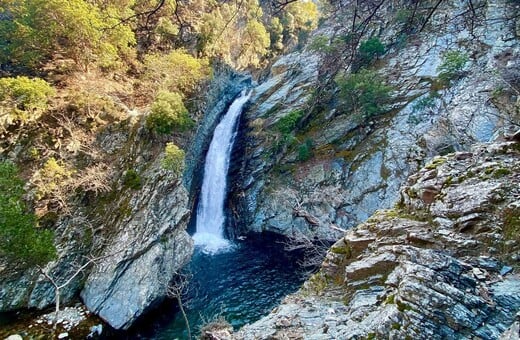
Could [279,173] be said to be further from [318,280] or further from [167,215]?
[318,280]

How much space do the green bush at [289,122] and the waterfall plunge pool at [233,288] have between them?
8.04 meters

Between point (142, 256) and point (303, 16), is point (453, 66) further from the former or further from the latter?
point (303, 16)

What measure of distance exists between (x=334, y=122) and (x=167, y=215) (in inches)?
552

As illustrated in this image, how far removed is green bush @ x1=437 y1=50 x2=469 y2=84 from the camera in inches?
675

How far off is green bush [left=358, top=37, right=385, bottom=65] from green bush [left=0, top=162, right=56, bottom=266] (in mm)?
22194

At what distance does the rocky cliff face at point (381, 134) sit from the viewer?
50.0 feet

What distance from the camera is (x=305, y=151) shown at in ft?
67.9

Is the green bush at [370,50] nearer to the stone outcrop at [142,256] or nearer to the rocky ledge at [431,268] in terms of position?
the stone outcrop at [142,256]

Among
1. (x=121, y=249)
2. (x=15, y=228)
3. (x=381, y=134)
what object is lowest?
(x=121, y=249)

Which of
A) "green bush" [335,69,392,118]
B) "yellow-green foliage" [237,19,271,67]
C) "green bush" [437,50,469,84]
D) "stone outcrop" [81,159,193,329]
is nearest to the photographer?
"stone outcrop" [81,159,193,329]

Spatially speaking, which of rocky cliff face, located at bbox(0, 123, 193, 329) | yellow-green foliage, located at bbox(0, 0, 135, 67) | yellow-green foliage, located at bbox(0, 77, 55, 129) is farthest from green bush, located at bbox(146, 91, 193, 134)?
yellow-green foliage, located at bbox(0, 77, 55, 129)

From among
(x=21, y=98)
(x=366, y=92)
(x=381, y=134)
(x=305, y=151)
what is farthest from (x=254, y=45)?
(x=21, y=98)

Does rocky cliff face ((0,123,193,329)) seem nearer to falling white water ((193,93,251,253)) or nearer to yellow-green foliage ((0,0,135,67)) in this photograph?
yellow-green foliage ((0,0,135,67))

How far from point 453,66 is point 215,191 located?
17.6 meters
